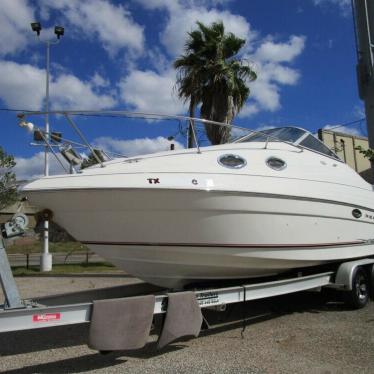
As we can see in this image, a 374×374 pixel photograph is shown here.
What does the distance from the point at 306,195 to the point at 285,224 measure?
1.65 ft

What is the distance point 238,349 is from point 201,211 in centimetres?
155

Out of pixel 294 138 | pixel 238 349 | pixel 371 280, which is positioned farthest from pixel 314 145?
pixel 238 349

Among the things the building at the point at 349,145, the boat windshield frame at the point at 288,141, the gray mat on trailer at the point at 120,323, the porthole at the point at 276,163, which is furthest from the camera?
the building at the point at 349,145

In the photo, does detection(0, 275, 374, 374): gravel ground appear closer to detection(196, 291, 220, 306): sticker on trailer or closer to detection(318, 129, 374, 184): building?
detection(196, 291, 220, 306): sticker on trailer

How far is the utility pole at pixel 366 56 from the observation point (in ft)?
35.7

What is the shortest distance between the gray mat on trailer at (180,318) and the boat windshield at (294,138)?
2.78 m

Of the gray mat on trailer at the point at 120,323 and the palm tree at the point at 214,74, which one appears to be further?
the palm tree at the point at 214,74

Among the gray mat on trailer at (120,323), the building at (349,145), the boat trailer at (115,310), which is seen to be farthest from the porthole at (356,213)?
the building at (349,145)

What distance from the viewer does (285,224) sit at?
5.71 metres

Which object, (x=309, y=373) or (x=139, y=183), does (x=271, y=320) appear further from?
(x=139, y=183)

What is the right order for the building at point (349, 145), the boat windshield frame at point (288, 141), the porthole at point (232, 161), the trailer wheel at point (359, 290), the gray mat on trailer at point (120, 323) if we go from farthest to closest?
the building at point (349, 145) < the trailer wheel at point (359, 290) < the boat windshield frame at point (288, 141) < the porthole at point (232, 161) < the gray mat on trailer at point (120, 323)

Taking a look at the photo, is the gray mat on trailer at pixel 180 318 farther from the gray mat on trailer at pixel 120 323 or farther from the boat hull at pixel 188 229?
the boat hull at pixel 188 229

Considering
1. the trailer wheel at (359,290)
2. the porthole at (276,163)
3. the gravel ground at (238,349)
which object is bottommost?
the gravel ground at (238,349)

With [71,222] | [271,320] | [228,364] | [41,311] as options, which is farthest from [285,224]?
[41,311]
